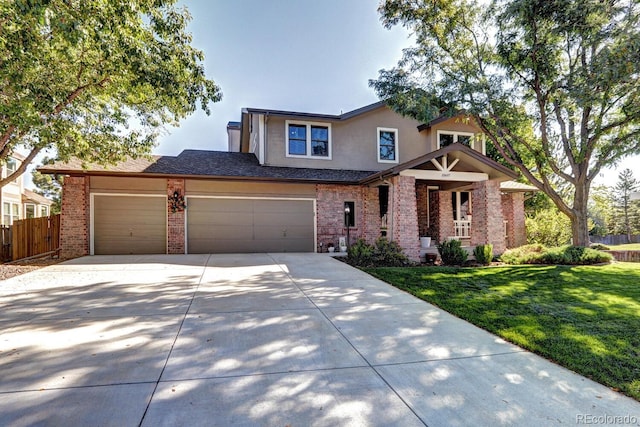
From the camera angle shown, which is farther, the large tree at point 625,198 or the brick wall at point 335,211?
the large tree at point 625,198

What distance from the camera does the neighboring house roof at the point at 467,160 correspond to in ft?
34.5

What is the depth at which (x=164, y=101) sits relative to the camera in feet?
27.8

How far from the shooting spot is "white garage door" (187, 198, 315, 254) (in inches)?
481

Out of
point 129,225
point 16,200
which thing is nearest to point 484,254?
point 129,225

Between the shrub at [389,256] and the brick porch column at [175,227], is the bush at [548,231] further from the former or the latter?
the brick porch column at [175,227]

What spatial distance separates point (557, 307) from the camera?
17.3 ft

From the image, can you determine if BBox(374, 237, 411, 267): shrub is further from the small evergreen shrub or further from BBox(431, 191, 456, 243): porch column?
BBox(431, 191, 456, 243): porch column

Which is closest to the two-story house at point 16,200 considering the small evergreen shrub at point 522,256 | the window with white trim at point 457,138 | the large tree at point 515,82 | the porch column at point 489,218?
the large tree at point 515,82

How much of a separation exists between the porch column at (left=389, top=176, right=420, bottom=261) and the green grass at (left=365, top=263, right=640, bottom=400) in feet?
6.15

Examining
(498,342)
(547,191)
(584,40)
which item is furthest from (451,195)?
(498,342)

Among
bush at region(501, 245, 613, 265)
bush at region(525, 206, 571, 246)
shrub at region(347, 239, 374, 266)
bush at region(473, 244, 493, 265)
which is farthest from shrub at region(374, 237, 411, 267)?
bush at region(525, 206, 571, 246)

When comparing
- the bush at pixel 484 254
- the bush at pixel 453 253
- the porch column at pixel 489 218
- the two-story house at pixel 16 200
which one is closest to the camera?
the bush at pixel 453 253

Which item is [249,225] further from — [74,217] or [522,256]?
[522,256]

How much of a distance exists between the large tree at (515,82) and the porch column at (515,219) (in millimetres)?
2995
